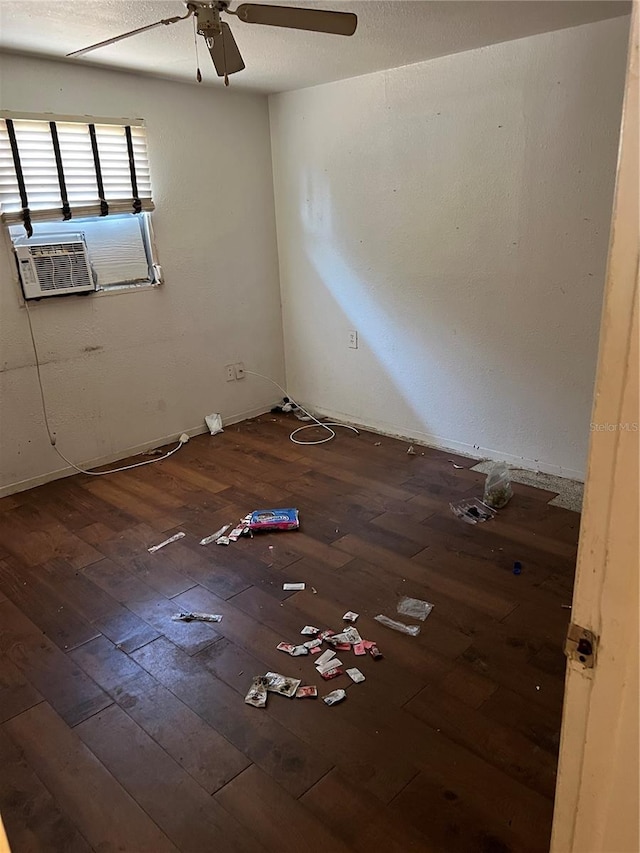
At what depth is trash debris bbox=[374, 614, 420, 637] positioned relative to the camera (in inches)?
85.4

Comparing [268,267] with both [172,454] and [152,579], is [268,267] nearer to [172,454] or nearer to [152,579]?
[172,454]

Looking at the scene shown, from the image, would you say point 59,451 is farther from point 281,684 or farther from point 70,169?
point 281,684

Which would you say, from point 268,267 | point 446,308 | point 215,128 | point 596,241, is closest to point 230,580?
point 446,308

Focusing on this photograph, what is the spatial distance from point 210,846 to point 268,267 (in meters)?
3.67

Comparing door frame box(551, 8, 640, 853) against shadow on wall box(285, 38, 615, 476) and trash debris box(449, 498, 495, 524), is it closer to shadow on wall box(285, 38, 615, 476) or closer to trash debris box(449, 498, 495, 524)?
trash debris box(449, 498, 495, 524)

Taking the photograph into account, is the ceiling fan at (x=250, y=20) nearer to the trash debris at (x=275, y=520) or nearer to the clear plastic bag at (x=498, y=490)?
the trash debris at (x=275, y=520)

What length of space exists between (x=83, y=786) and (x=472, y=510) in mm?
2062

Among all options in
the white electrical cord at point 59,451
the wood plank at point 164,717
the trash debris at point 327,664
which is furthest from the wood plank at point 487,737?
the white electrical cord at point 59,451

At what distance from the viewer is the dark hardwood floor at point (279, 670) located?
1.53 m

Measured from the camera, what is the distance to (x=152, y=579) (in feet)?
8.43

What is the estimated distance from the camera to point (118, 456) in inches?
151

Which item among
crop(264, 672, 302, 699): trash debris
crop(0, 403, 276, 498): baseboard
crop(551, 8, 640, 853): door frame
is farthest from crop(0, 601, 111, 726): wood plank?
crop(551, 8, 640, 853): door frame

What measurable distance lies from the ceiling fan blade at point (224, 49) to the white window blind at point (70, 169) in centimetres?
138

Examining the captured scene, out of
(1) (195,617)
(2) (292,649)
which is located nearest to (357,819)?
(2) (292,649)
